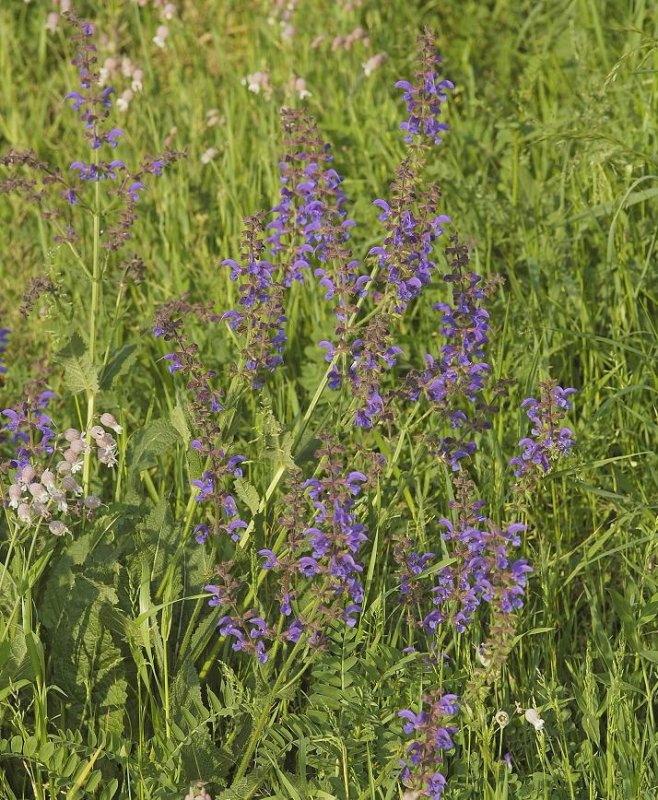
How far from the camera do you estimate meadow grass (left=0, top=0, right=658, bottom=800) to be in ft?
8.00

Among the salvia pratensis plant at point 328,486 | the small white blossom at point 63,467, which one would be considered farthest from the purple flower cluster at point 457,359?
the small white blossom at point 63,467

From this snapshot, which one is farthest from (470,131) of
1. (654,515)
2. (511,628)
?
(511,628)

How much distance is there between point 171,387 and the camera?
3602 millimetres

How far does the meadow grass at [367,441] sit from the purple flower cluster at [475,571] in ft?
0.33

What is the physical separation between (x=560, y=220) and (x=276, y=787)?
2274mm

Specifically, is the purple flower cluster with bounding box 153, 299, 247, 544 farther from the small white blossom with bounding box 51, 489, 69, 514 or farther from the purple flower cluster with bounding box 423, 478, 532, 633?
the purple flower cluster with bounding box 423, 478, 532, 633

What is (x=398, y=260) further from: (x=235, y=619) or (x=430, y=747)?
(x=430, y=747)

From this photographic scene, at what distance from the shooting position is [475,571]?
7.79ft

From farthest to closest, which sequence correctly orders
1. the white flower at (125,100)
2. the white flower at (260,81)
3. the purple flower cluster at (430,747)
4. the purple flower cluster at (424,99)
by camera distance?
the white flower at (125,100) → the white flower at (260,81) → the purple flower cluster at (424,99) → the purple flower cluster at (430,747)

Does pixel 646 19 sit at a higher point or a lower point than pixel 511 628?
higher

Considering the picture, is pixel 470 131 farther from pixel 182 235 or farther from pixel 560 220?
pixel 182 235

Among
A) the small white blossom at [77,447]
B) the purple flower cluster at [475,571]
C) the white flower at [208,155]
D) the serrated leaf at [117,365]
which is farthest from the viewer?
the white flower at [208,155]

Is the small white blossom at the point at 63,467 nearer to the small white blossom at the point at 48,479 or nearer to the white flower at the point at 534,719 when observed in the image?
the small white blossom at the point at 48,479

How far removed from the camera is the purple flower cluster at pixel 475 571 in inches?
89.2
